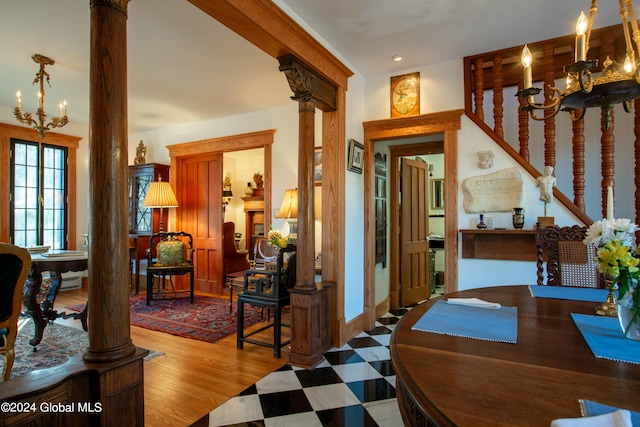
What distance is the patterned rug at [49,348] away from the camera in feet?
9.18

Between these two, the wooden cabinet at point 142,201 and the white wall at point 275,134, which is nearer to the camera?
the white wall at point 275,134

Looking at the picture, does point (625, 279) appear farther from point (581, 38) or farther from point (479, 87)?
→ point (479, 87)

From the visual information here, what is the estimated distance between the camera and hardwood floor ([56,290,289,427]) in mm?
2162

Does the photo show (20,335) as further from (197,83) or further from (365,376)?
(365,376)

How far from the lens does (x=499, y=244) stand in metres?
3.21

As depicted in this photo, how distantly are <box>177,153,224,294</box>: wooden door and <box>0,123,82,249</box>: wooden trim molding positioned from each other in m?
1.77

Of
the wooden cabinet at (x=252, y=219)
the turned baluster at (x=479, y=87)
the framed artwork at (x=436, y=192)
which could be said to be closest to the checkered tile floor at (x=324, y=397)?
the turned baluster at (x=479, y=87)

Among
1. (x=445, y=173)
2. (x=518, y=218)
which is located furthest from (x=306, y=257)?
(x=518, y=218)

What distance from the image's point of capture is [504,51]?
10.5 ft

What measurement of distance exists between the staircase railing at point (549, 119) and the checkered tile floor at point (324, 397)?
7.31 feet

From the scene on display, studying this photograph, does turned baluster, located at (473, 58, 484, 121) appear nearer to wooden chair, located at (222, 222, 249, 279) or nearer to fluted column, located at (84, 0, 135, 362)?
fluted column, located at (84, 0, 135, 362)

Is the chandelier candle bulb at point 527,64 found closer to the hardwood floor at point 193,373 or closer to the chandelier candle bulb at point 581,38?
the chandelier candle bulb at point 581,38

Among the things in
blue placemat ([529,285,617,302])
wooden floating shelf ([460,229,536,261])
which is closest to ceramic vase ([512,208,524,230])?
wooden floating shelf ([460,229,536,261])

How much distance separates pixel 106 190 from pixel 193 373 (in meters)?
1.93
